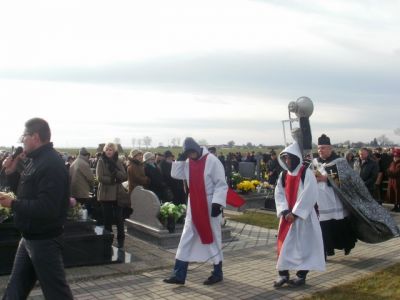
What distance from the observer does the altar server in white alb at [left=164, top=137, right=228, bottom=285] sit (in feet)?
21.8

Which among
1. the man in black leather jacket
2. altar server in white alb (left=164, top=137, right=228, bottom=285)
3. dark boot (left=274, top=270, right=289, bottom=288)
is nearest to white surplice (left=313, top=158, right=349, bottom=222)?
dark boot (left=274, top=270, right=289, bottom=288)

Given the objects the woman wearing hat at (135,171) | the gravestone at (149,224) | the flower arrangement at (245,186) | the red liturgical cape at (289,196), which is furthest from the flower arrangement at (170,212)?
the flower arrangement at (245,186)

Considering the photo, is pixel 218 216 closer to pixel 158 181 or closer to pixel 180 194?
pixel 158 181

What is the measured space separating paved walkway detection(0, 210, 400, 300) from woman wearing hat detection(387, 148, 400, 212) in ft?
20.6

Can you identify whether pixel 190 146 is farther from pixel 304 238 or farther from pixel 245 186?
pixel 245 186

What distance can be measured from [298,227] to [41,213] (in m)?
3.93

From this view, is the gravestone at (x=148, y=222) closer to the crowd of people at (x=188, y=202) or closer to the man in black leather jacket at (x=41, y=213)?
the crowd of people at (x=188, y=202)

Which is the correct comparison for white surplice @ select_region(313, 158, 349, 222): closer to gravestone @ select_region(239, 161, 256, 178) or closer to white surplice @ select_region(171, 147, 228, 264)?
white surplice @ select_region(171, 147, 228, 264)

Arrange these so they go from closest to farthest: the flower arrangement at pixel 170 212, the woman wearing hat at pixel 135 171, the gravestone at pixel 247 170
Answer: the flower arrangement at pixel 170 212, the woman wearing hat at pixel 135 171, the gravestone at pixel 247 170

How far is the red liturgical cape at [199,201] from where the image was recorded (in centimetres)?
670

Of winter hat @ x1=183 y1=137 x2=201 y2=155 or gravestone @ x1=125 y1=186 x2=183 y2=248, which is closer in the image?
winter hat @ x1=183 y1=137 x2=201 y2=155

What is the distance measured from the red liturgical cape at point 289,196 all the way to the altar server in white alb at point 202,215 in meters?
0.89

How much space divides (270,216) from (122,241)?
5.77 metres

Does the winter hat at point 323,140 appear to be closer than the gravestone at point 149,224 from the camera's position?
Yes
